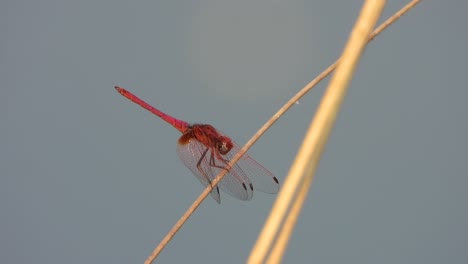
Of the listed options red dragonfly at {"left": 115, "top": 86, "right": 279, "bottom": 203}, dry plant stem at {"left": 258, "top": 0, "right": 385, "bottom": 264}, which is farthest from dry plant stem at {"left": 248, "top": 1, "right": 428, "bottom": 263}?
red dragonfly at {"left": 115, "top": 86, "right": 279, "bottom": 203}

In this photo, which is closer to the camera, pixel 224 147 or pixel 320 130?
pixel 320 130

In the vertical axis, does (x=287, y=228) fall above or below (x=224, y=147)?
below

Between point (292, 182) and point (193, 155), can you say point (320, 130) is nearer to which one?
point (292, 182)

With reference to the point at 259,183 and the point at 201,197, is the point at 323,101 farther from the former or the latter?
the point at 259,183

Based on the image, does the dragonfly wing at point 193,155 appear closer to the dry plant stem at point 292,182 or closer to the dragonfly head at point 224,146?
the dragonfly head at point 224,146

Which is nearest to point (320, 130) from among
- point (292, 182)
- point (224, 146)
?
point (292, 182)

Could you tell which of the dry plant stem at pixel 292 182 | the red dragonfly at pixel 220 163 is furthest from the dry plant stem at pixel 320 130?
the red dragonfly at pixel 220 163
